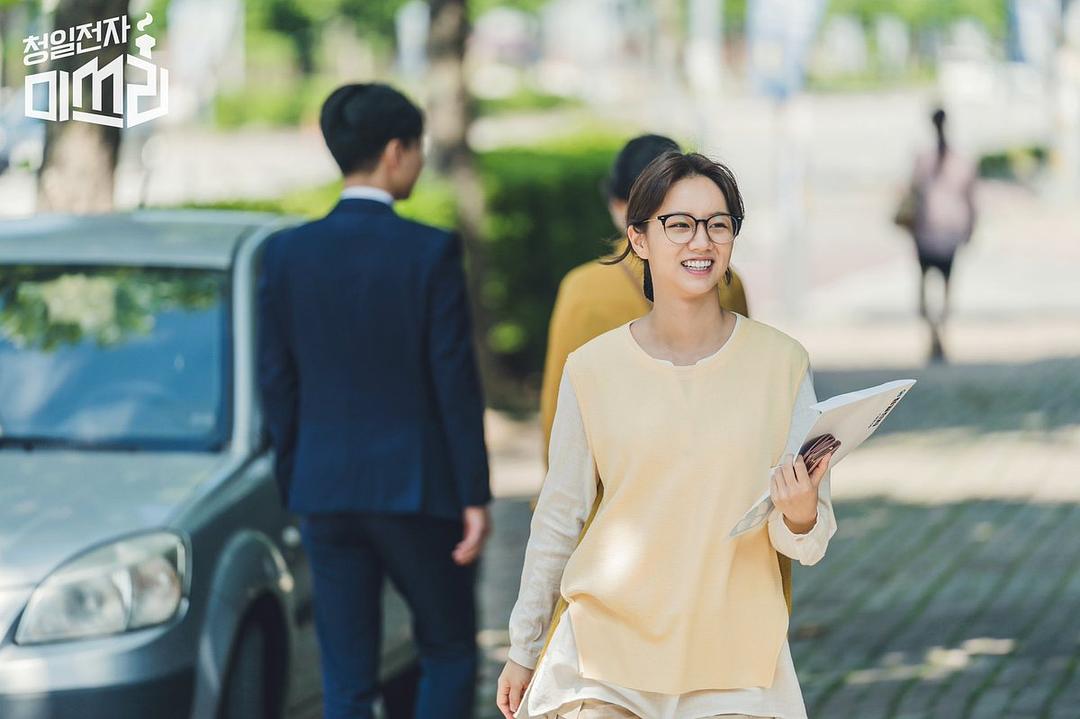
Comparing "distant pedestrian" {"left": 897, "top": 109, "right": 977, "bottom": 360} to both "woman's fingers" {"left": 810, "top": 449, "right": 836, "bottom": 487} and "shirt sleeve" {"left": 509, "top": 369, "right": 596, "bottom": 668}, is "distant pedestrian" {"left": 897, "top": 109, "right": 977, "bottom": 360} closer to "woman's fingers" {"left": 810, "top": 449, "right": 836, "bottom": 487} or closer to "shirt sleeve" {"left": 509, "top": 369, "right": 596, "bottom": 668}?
"shirt sleeve" {"left": 509, "top": 369, "right": 596, "bottom": 668}

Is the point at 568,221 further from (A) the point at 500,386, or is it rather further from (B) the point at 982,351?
(B) the point at 982,351

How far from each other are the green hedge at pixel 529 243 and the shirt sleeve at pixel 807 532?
9.85 metres

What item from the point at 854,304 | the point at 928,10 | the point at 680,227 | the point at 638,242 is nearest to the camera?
the point at 680,227

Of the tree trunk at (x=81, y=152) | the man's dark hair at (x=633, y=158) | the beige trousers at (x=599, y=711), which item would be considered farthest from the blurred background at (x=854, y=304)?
the beige trousers at (x=599, y=711)

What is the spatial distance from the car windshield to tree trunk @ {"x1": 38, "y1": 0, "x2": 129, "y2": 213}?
2357mm

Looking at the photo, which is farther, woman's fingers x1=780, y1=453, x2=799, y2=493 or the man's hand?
the man's hand

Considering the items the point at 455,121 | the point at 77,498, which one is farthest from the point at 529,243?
the point at 77,498

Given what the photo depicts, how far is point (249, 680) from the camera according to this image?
532cm

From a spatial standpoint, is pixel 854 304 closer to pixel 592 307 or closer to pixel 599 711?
pixel 592 307

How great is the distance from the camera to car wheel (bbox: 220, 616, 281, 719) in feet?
17.1

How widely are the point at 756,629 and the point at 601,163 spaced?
1408 cm

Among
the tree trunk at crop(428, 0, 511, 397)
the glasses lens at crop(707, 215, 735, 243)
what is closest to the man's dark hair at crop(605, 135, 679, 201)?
the glasses lens at crop(707, 215, 735, 243)

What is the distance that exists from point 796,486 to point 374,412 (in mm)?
1875

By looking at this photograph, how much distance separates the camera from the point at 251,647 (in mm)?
5375
